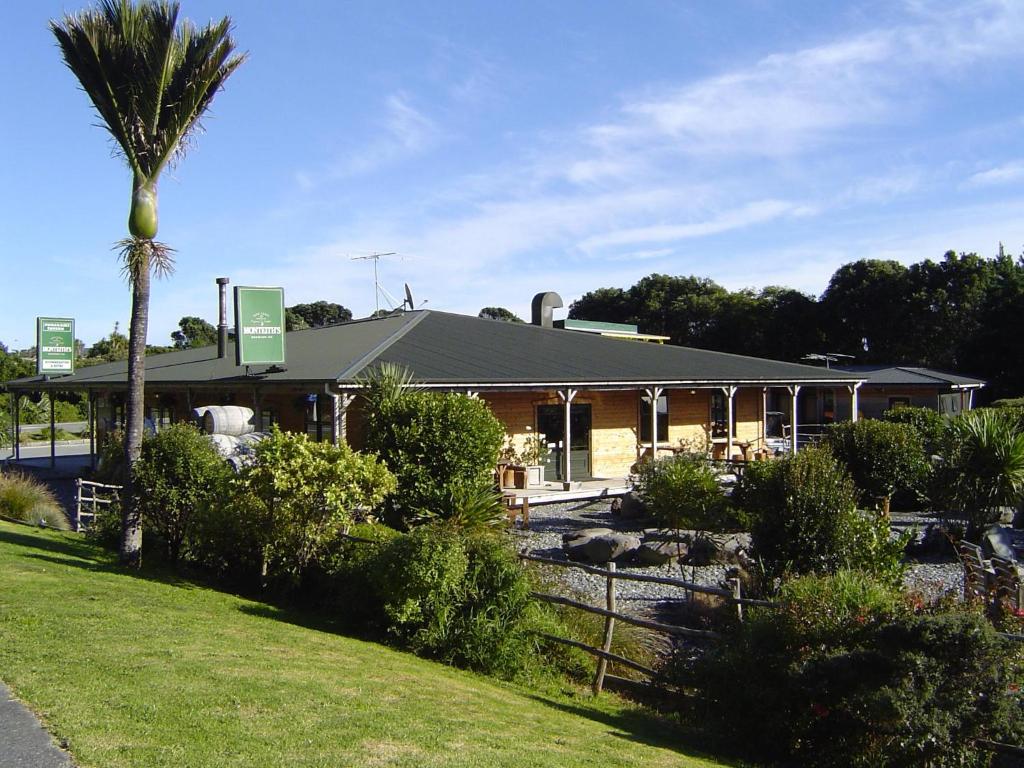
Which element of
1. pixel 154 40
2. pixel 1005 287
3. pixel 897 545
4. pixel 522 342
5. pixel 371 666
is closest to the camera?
pixel 371 666

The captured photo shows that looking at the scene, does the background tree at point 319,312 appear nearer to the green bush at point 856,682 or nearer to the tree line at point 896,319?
the tree line at point 896,319

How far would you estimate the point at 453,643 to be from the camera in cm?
944

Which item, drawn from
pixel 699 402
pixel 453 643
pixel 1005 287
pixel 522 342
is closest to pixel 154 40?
pixel 453 643

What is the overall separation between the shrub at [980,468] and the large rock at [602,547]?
4937 millimetres

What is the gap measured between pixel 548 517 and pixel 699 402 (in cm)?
970

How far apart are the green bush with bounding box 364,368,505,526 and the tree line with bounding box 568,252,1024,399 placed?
39584mm

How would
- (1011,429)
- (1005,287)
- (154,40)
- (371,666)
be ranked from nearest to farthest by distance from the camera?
(371,666) → (154,40) → (1011,429) → (1005,287)

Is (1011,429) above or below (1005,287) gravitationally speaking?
below

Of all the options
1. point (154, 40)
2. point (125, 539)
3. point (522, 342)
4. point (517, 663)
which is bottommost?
point (517, 663)

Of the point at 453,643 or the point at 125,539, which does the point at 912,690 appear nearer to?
the point at 453,643

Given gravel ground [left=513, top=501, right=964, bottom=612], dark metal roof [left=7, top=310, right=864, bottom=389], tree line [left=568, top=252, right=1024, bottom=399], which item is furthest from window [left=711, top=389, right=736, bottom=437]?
tree line [left=568, top=252, right=1024, bottom=399]

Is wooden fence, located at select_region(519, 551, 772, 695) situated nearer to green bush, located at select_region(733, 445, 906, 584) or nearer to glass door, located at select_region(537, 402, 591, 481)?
green bush, located at select_region(733, 445, 906, 584)

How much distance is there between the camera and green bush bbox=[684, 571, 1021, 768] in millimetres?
6492

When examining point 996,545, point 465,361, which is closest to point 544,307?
point 465,361
